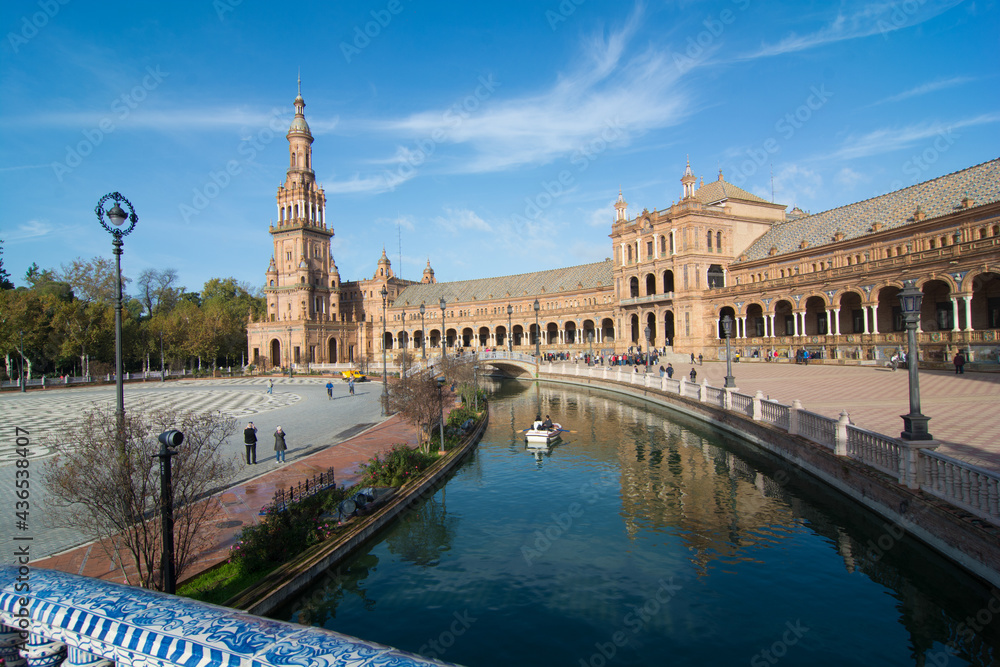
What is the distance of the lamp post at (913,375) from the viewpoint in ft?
34.1

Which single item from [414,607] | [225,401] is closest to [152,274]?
[225,401]

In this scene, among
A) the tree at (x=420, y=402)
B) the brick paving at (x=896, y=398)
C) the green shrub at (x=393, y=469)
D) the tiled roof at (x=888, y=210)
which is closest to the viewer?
the brick paving at (x=896, y=398)

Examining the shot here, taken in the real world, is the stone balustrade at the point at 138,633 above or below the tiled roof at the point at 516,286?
below

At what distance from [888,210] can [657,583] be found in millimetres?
45363

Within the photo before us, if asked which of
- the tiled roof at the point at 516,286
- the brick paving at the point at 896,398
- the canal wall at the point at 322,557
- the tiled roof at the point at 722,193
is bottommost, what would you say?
the canal wall at the point at 322,557

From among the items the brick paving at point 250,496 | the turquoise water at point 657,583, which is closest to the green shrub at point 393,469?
the brick paving at point 250,496

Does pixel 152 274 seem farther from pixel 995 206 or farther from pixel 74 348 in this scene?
pixel 995 206

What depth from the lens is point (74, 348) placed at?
55.2 metres

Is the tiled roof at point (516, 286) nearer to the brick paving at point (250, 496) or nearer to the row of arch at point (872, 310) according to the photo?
the row of arch at point (872, 310)

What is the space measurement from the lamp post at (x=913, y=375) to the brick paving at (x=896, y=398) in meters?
1.68

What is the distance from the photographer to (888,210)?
141 feet

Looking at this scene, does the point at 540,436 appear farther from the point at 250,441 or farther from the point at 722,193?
the point at 722,193

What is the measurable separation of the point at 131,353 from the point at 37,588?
72.9 meters

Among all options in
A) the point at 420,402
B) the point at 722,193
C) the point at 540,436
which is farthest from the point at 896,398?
the point at 722,193
